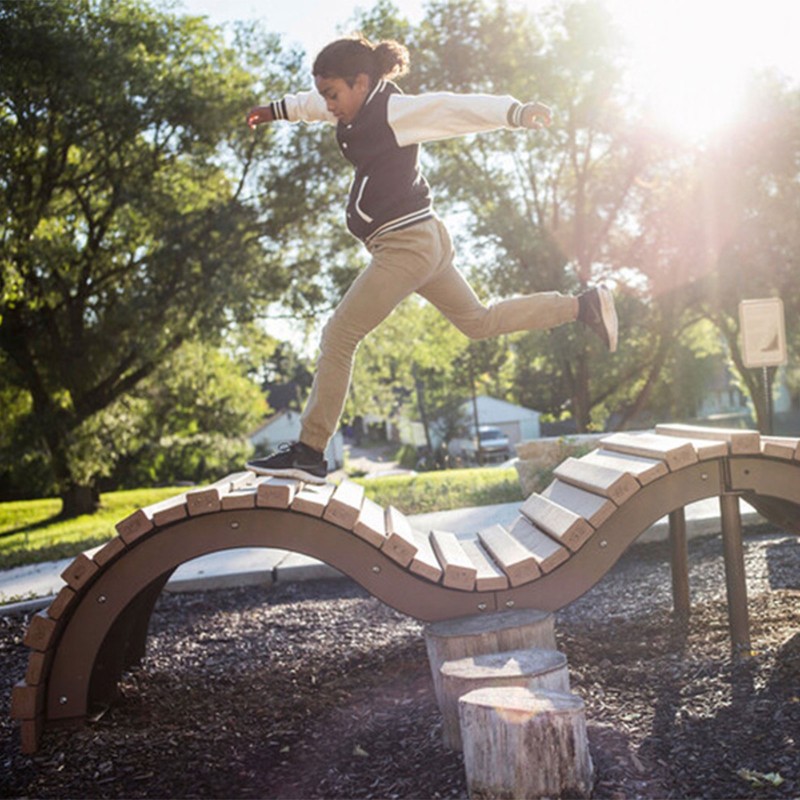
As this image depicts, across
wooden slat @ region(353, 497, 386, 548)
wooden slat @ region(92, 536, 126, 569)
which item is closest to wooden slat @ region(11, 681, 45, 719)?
wooden slat @ region(92, 536, 126, 569)

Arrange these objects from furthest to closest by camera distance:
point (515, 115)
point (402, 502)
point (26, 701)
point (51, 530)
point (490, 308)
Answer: point (51, 530)
point (402, 502)
point (490, 308)
point (515, 115)
point (26, 701)

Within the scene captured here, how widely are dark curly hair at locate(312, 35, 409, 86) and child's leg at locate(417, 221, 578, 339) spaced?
0.90 m

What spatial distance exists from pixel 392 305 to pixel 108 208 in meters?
16.2

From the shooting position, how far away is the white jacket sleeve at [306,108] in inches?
168

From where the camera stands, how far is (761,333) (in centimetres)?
1012

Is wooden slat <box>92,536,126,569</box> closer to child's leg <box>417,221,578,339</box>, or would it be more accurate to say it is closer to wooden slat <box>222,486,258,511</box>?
wooden slat <box>222,486,258,511</box>

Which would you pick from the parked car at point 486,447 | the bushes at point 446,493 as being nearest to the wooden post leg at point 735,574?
the bushes at point 446,493

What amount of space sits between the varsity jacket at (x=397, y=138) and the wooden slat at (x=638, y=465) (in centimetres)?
142

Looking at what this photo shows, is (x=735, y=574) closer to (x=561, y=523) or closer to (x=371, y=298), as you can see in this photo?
(x=561, y=523)

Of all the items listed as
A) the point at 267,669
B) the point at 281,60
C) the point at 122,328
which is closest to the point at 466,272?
the point at 281,60

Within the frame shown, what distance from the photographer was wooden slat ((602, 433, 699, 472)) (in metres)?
3.90


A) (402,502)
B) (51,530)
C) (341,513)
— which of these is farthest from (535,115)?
(51,530)

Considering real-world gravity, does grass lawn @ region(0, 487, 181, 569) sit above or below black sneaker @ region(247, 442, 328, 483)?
below

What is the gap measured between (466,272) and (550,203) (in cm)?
371
